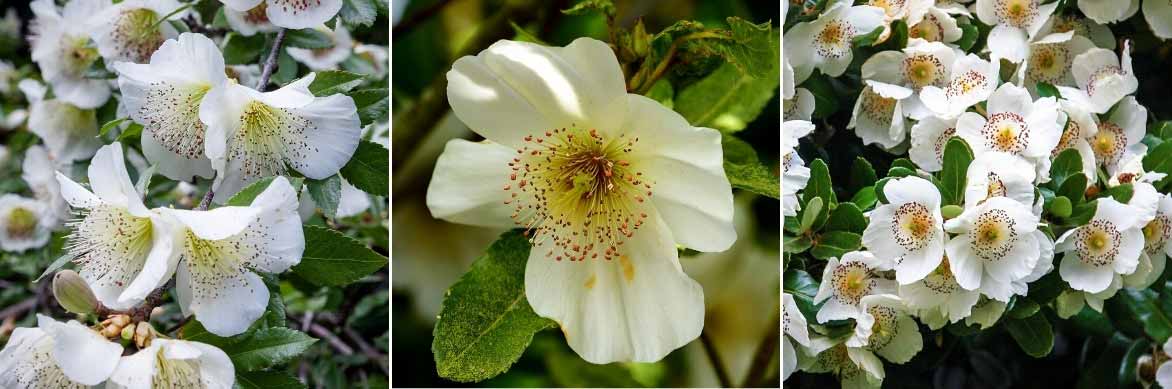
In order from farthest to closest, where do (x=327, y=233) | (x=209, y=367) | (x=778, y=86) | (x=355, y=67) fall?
(x=355, y=67) < (x=778, y=86) < (x=327, y=233) < (x=209, y=367)

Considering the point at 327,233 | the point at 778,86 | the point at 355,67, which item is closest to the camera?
the point at 327,233

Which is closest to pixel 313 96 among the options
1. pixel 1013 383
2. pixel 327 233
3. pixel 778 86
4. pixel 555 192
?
pixel 327 233

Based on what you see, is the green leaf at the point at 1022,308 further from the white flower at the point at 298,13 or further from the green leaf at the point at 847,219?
the white flower at the point at 298,13

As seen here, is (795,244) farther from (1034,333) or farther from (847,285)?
(1034,333)

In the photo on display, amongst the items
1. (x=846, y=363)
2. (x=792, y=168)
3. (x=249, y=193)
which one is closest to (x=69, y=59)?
(x=249, y=193)

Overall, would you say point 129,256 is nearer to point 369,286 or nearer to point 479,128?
point 479,128

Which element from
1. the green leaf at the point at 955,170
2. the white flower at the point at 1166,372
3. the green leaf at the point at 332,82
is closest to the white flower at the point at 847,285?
the green leaf at the point at 955,170

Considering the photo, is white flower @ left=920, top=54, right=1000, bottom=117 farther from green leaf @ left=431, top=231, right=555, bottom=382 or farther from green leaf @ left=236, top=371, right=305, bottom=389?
green leaf @ left=236, top=371, right=305, bottom=389
